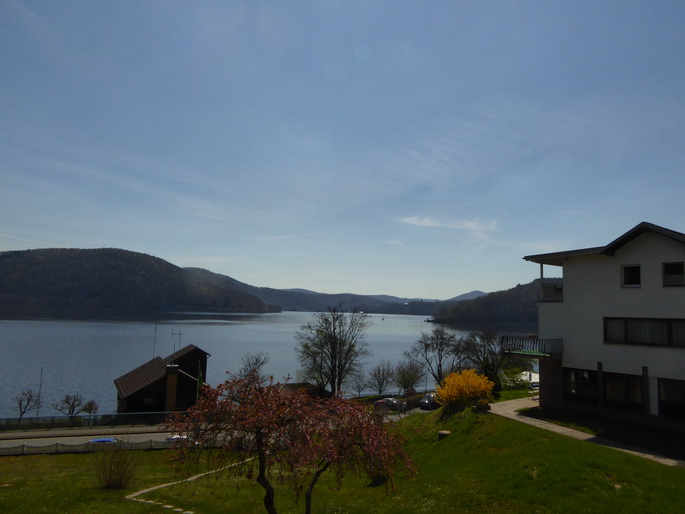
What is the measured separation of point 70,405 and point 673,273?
183 ft

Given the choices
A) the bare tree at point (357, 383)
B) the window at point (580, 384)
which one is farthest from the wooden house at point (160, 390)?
the window at point (580, 384)

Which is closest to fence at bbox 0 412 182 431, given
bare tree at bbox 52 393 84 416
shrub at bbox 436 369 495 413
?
bare tree at bbox 52 393 84 416

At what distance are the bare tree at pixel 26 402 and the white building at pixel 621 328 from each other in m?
52.8

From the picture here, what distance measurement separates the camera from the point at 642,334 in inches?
789

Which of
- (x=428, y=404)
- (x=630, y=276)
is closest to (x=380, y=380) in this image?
(x=428, y=404)

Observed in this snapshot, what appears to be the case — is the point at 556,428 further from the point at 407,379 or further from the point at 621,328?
the point at 407,379

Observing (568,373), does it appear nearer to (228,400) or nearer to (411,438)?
(411,438)

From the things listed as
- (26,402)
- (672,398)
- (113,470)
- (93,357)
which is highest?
(672,398)

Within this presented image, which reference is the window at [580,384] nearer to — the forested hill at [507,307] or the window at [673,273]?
the window at [673,273]

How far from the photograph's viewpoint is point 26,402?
52.0m

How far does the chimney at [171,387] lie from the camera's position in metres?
43.5

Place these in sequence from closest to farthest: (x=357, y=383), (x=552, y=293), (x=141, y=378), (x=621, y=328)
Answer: (x=621, y=328) → (x=552, y=293) → (x=141, y=378) → (x=357, y=383)

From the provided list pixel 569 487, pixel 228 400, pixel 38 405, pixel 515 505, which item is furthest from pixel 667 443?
pixel 38 405

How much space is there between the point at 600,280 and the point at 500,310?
169 metres
